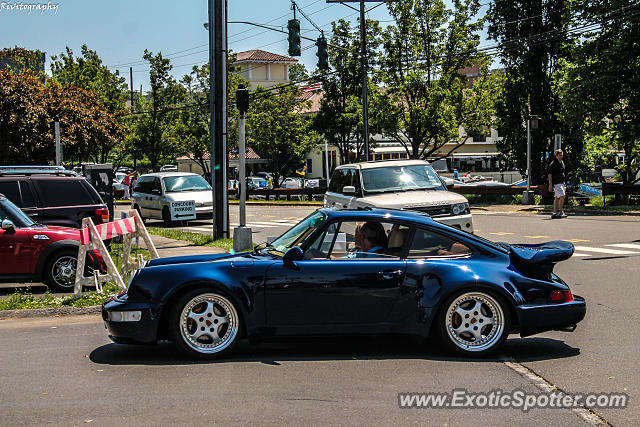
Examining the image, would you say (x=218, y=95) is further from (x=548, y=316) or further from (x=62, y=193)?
(x=548, y=316)

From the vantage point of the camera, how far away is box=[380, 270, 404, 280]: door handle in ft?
21.1

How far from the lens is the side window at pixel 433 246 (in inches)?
261

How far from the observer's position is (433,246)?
21.9 ft

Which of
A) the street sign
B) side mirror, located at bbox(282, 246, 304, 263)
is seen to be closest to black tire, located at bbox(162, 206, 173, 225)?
the street sign

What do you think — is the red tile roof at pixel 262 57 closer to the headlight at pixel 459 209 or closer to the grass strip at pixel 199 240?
the grass strip at pixel 199 240

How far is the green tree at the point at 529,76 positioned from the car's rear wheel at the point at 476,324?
29202 millimetres

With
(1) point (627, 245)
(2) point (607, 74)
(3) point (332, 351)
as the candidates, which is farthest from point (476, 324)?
(2) point (607, 74)

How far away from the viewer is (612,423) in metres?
4.75

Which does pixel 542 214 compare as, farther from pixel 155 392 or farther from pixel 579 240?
pixel 155 392

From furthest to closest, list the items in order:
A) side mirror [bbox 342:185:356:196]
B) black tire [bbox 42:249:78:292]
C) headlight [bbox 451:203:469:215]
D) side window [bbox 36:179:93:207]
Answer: side mirror [bbox 342:185:356:196], headlight [bbox 451:203:469:215], side window [bbox 36:179:93:207], black tire [bbox 42:249:78:292]

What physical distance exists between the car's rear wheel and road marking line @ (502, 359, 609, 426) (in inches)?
9.2

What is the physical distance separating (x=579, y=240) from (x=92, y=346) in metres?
11.8

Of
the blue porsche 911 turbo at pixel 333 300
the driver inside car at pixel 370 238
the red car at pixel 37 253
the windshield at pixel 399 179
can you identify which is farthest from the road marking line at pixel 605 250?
the red car at pixel 37 253

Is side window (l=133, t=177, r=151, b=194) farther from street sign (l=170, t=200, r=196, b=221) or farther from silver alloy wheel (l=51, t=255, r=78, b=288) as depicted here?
silver alloy wheel (l=51, t=255, r=78, b=288)
